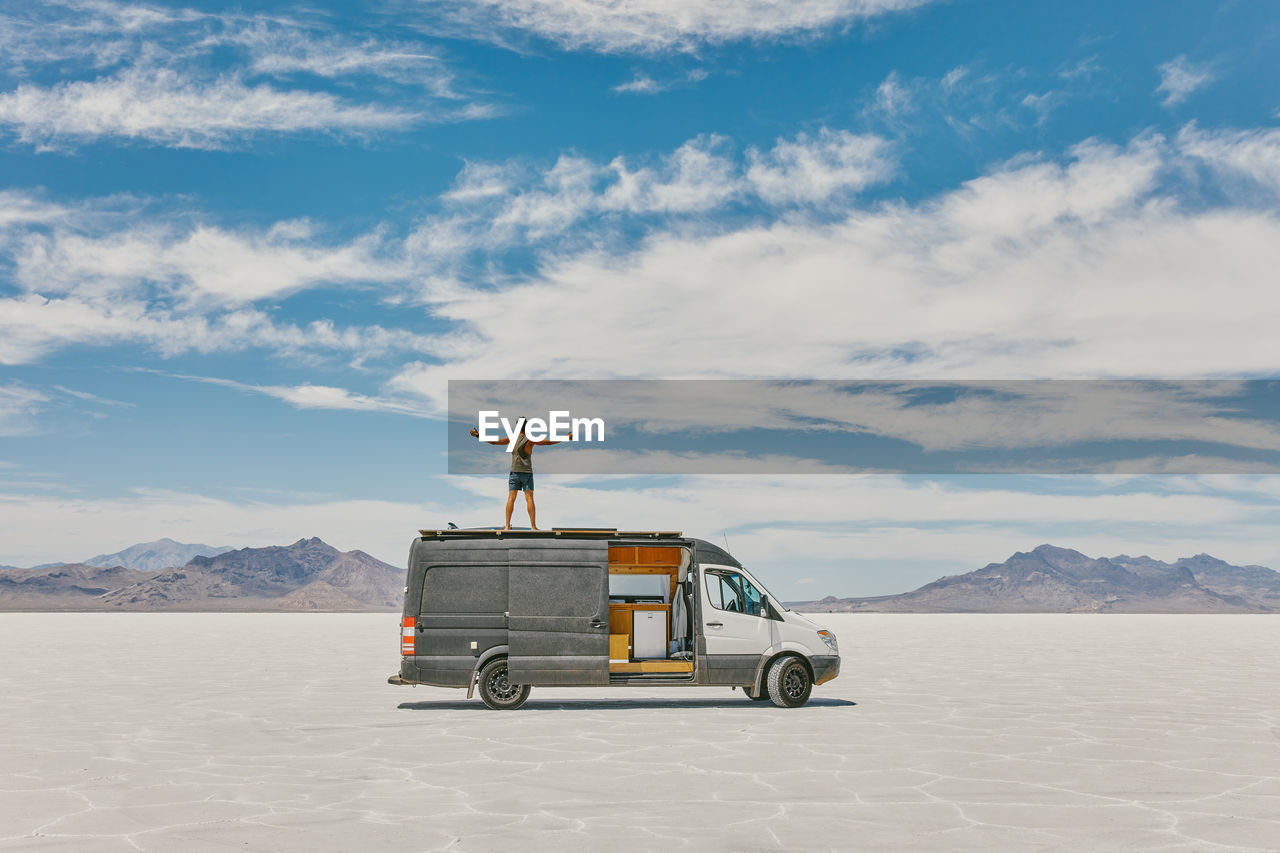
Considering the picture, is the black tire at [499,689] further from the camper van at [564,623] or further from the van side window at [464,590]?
the van side window at [464,590]

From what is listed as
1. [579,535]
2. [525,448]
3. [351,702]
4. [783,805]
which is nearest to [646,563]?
[579,535]

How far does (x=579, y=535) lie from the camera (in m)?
17.4

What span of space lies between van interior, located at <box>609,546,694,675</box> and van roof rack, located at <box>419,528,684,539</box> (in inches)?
29.5

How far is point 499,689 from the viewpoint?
17.1 meters

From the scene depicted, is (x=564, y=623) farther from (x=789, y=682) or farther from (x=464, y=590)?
(x=789, y=682)

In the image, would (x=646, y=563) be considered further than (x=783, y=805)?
Yes

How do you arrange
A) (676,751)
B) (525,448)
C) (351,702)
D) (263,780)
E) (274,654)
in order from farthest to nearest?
(274,654), (525,448), (351,702), (676,751), (263,780)

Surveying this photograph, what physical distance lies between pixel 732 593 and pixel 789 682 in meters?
1.55

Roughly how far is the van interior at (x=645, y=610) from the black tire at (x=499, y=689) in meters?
1.64

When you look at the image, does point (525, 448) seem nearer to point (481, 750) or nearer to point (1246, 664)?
point (481, 750)

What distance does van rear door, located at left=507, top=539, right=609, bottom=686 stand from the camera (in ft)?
55.4

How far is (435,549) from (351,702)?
314 cm

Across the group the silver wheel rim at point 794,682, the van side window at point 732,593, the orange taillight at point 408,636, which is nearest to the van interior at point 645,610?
the van side window at point 732,593

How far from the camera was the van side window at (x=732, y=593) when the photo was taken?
1756cm
